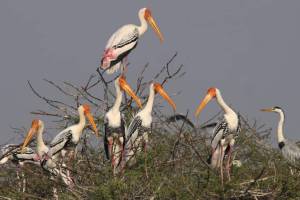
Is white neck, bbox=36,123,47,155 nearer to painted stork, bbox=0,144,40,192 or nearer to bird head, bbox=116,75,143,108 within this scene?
painted stork, bbox=0,144,40,192

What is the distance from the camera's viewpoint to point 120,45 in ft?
57.3

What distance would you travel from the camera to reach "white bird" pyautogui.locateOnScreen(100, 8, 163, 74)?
17.4 metres

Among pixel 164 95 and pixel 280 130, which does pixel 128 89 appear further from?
pixel 280 130

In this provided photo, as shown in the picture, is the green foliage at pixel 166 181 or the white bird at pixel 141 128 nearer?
the green foliage at pixel 166 181

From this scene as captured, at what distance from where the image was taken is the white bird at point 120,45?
17.4 meters

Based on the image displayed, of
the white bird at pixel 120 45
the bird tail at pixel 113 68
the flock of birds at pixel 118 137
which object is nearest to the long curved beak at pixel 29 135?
the flock of birds at pixel 118 137

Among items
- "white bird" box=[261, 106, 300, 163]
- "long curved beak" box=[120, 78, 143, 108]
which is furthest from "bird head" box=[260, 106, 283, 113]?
"long curved beak" box=[120, 78, 143, 108]

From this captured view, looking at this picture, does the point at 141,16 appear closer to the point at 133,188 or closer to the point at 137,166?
the point at 137,166

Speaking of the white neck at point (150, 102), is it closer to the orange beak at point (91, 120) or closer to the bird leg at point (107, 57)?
the orange beak at point (91, 120)

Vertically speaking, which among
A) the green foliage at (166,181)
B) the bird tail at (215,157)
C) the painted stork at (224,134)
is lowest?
the green foliage at (166,181)

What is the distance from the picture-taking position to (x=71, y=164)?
40.7 feet

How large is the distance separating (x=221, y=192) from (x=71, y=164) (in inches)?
83.8

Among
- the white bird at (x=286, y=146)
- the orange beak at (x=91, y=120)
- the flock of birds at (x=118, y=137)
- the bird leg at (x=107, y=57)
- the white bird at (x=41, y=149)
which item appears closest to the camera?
the flock of birds at (x=118, y=137)

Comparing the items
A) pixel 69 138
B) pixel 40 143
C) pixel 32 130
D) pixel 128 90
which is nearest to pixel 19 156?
pixel 32 130
